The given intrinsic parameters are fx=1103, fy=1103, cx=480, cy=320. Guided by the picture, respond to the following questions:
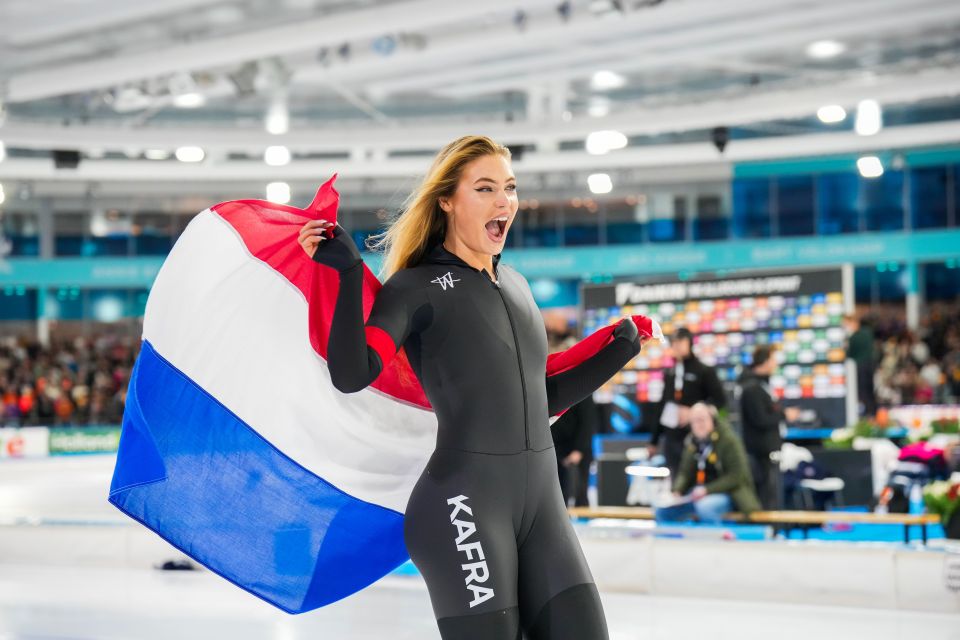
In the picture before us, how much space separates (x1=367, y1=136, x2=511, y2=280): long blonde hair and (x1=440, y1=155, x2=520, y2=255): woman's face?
23 millimetres

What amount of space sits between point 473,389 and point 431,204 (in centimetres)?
48

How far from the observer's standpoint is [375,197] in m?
27.5

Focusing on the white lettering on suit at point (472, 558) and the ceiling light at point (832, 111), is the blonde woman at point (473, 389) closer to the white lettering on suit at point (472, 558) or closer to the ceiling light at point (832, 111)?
the white lettering on suit at point (472, 558)

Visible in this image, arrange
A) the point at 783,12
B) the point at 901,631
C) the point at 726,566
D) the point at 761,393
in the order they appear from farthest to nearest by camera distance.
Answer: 1. the point at 783,12
2. the point at 761,393
3. the point at 726,566
4. the point at 901,631

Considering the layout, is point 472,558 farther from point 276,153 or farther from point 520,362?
point 276,153

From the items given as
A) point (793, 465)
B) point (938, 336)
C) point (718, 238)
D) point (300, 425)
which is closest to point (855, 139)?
point (938, 336)

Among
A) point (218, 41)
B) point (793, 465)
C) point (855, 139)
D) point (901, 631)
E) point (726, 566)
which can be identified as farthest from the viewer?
point (855, 139)

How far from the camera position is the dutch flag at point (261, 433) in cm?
288

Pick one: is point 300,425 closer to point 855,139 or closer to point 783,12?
point 783,12

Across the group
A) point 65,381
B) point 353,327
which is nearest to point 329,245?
point 353,327

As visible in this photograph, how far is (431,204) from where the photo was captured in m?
2.62

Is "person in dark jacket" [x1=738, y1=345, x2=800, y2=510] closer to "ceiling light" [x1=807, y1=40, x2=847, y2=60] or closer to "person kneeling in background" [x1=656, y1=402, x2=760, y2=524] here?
"person kneeling in background" [x1=656, y1=402, x2=760, y2=524]

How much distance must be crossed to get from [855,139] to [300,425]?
16811mm

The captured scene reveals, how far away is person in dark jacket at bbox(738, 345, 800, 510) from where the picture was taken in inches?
322
